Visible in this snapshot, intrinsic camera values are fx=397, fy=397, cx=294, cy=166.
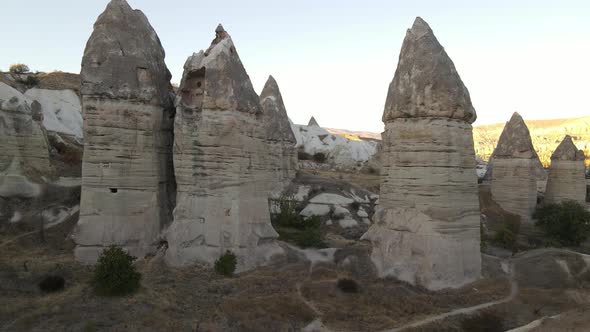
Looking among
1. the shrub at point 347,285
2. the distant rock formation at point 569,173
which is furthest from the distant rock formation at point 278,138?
the distant rock formation at point 569,173

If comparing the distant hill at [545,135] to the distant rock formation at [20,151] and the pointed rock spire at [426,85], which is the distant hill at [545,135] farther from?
the pointed rock spire at [426,85]

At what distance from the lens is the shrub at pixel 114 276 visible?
434 inches

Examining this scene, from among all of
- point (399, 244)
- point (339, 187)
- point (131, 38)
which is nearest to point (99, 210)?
point (131, 38)

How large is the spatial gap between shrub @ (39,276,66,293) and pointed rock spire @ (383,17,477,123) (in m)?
11.8

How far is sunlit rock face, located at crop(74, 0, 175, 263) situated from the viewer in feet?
46.1

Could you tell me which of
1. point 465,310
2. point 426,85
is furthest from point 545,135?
point 465,310

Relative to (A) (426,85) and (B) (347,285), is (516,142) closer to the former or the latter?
(A) (426,85)

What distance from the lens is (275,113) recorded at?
30547 millimetres

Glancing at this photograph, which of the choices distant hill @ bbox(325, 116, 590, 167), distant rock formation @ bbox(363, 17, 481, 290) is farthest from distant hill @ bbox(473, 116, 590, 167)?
distant rock formation @ bbox(363, 17, 481, 290)

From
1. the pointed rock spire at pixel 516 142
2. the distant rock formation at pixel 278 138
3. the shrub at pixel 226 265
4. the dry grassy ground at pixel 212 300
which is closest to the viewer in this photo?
the dry grassy ground at pixel 212 300

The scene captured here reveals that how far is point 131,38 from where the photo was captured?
14844mm

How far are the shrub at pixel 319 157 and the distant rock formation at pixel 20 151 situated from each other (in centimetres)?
3801

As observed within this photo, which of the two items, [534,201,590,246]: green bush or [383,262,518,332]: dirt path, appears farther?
[534,201,590,246]: green bush

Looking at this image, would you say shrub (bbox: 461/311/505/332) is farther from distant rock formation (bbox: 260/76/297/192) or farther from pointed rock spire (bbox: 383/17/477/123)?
distant rock formation (bbox: 260/76/297/192)
